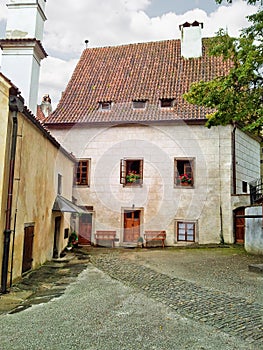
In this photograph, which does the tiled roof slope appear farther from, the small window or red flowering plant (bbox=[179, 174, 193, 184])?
the small window

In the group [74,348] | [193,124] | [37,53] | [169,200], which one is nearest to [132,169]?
[169,200]

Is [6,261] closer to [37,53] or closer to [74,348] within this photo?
[74,348]

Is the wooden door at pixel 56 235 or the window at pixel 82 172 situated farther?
the window at pixel 82 172

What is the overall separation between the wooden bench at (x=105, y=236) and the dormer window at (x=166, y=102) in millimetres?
7626

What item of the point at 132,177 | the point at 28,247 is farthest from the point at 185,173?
the point at 28,247

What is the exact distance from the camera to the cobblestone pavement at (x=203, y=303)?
532 cm

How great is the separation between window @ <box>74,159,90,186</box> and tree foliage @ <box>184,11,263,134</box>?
8662mm

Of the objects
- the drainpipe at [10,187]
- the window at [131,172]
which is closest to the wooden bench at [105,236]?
the window at [131,172]

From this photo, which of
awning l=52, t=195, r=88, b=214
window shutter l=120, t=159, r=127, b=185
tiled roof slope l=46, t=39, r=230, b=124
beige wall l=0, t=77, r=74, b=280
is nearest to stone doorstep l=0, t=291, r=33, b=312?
beige wall l=0, t=77, r=74, b=280

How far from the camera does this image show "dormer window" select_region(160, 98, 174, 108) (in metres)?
18.7

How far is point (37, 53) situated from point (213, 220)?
11.5m

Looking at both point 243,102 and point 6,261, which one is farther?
point 243,102

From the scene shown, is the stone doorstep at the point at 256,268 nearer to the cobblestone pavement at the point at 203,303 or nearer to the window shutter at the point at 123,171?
the cobblestone pavement at the point at 203,303

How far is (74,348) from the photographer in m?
4.55
